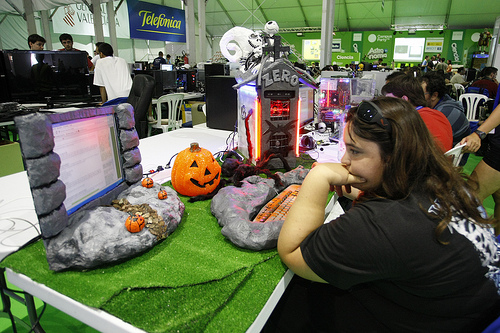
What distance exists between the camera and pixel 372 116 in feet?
2.76

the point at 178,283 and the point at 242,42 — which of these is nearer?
the point at 178,283

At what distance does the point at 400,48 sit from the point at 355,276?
1967 centimetres

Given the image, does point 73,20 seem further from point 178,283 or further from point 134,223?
point 178,283

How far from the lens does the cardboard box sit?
307cm

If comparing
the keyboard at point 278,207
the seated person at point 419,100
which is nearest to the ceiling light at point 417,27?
the seated person at point 419,100

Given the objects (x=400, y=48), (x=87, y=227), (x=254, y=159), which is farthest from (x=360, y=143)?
(x=400, y=48)

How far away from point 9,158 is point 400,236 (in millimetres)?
3717

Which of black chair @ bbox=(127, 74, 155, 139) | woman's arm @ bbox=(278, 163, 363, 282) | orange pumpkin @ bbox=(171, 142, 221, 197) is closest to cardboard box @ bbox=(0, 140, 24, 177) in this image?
black chair @ bbox=(127, 74, 155, 139)

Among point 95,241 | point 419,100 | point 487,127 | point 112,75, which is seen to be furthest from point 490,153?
point 112,75

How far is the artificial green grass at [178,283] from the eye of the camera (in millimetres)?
726

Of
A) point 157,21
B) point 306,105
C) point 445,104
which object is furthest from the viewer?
point 157,21

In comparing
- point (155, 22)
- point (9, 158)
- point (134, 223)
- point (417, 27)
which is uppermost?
point (417, 27)

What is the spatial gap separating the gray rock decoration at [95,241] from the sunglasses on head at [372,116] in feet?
2.37

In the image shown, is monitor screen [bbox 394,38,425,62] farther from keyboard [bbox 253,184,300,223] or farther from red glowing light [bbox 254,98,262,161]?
keyboard [bbox 253,184,300,223]
